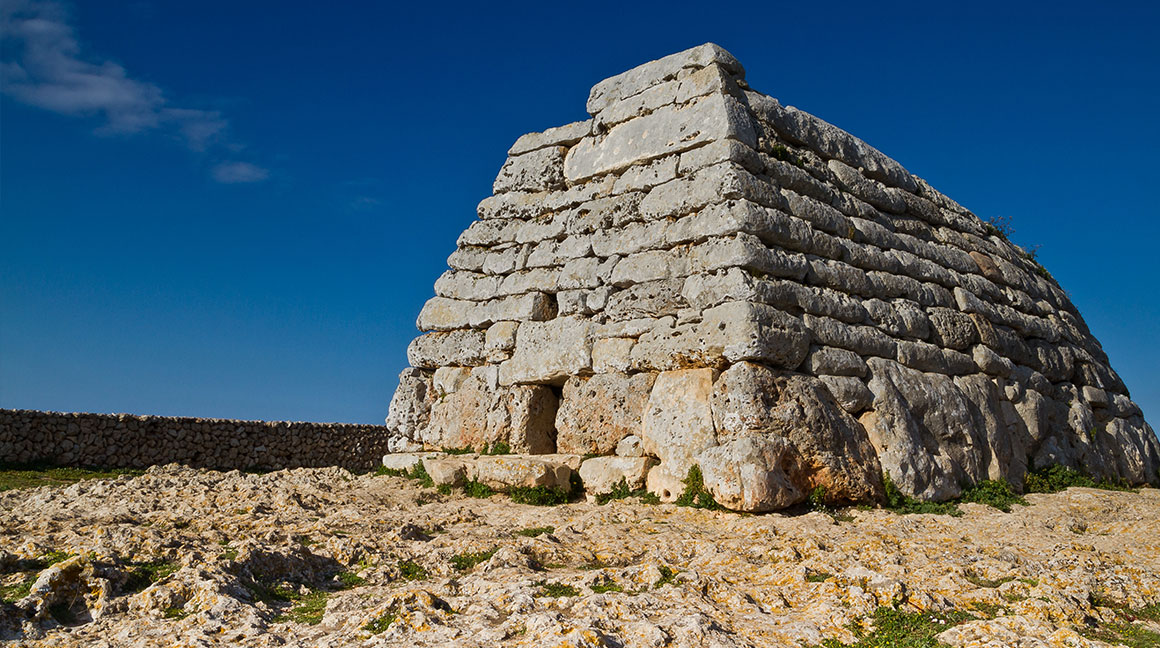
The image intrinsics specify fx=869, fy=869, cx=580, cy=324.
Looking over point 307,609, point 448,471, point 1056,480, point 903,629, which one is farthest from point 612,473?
point 1056,480

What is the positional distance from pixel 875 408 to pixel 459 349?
455cm

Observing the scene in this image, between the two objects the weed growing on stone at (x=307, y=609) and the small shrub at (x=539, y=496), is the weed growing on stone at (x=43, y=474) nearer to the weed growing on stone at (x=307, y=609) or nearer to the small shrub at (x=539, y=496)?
the small shrub at (x=539, y=496)

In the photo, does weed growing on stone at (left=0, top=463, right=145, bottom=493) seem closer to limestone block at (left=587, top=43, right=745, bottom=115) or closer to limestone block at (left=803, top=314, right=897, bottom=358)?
limestone block at (left=587, top=43, right=745, bottom=115)

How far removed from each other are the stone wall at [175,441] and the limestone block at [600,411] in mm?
10644

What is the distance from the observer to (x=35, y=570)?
192 inches

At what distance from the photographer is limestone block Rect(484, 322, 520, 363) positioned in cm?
943

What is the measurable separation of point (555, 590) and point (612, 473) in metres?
3.29

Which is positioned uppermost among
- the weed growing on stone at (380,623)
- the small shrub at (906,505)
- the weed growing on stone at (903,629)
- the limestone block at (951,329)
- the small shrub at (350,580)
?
the limestone block at (951,329)

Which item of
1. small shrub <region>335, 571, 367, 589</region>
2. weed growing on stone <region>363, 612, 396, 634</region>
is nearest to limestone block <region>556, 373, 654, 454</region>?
small shrub <region>335, 571, 367, 589</region>

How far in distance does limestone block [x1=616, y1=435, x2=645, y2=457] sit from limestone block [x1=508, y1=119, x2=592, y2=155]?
12.6 ft

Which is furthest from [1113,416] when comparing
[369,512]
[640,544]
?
[369,512]

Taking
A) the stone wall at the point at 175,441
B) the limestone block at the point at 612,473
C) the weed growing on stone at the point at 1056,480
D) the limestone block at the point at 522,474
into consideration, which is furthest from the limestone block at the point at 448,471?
the stone wall at the point at 175,441

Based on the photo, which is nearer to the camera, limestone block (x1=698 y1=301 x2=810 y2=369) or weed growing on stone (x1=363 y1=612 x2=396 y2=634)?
weed growing on stone (x1=363 y1=612 x2=396 y2=634)

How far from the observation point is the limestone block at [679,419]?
295 inches
